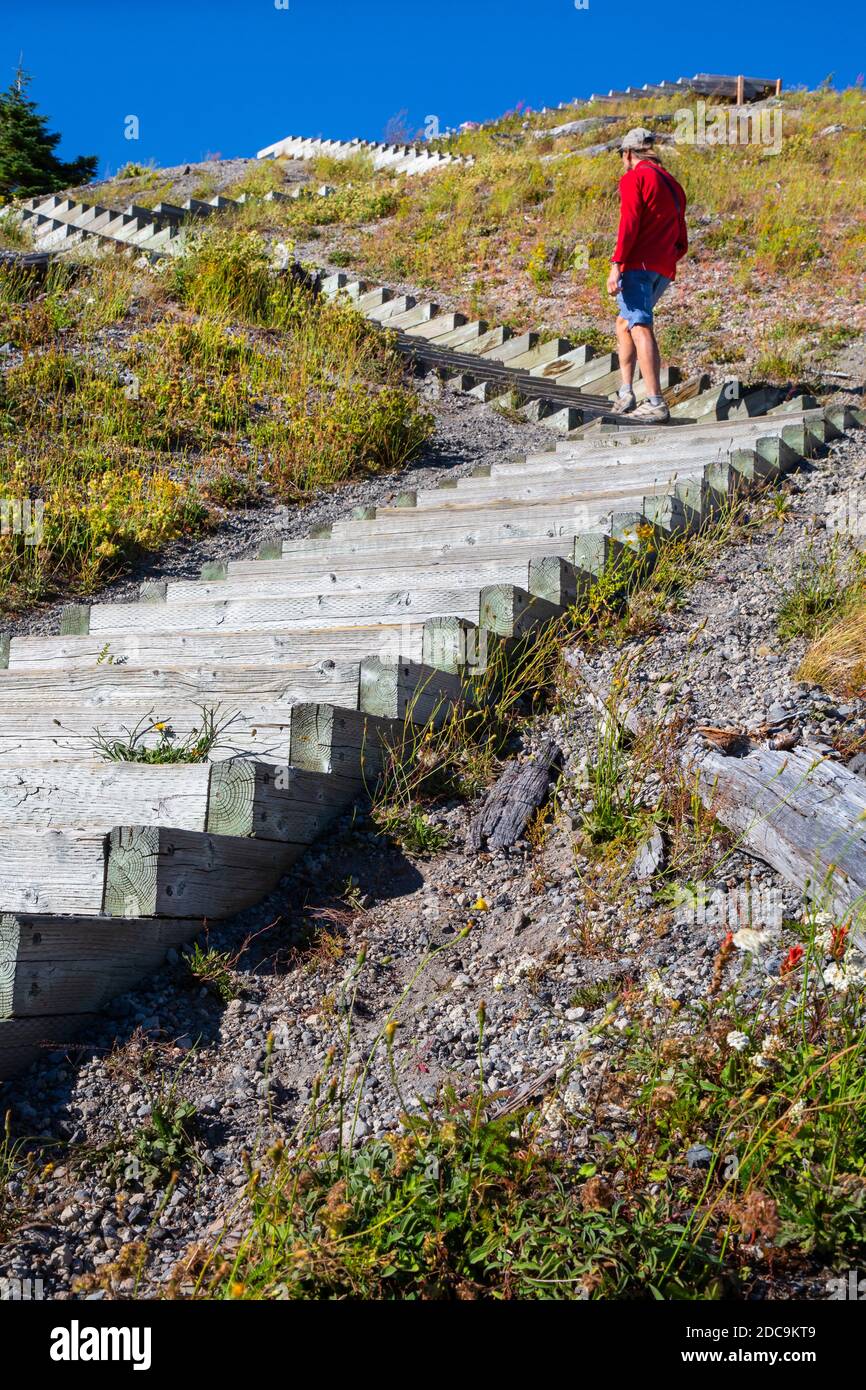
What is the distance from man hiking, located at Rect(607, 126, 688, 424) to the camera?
8117mm

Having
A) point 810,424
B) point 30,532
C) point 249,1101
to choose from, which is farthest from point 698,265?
point 249,1101

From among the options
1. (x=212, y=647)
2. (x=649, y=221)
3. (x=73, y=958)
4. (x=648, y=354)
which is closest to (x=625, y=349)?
(x=648, y=354)

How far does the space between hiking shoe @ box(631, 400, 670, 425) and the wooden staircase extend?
1.55 meters

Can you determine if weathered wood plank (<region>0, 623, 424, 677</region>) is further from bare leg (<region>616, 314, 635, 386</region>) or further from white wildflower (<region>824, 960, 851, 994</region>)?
bare leg (<region>616, 314, 635, 386</region>)

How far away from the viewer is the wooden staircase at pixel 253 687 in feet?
10.8

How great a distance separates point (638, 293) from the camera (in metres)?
8.35

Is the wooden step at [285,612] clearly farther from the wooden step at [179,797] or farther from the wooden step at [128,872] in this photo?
the wooden step at [128,872]

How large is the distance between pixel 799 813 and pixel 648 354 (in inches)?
239

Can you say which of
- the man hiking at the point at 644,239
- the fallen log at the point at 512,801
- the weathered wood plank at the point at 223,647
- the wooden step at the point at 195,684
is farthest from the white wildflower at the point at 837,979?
the man hiking at the point at 644,239

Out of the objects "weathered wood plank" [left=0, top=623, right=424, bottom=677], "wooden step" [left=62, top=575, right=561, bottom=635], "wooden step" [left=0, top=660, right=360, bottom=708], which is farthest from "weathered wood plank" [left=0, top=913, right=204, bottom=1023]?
"wooden step" [left=62, top=575, right=561, bottom=635]

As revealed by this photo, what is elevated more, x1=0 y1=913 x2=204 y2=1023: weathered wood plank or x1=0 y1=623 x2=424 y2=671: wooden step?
x1=0 y1=623 x2=424 y2=671: wooden step

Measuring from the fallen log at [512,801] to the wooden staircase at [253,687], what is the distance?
0.42 m

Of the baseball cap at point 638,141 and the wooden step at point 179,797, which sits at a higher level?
the baseball cap at point 638,141
